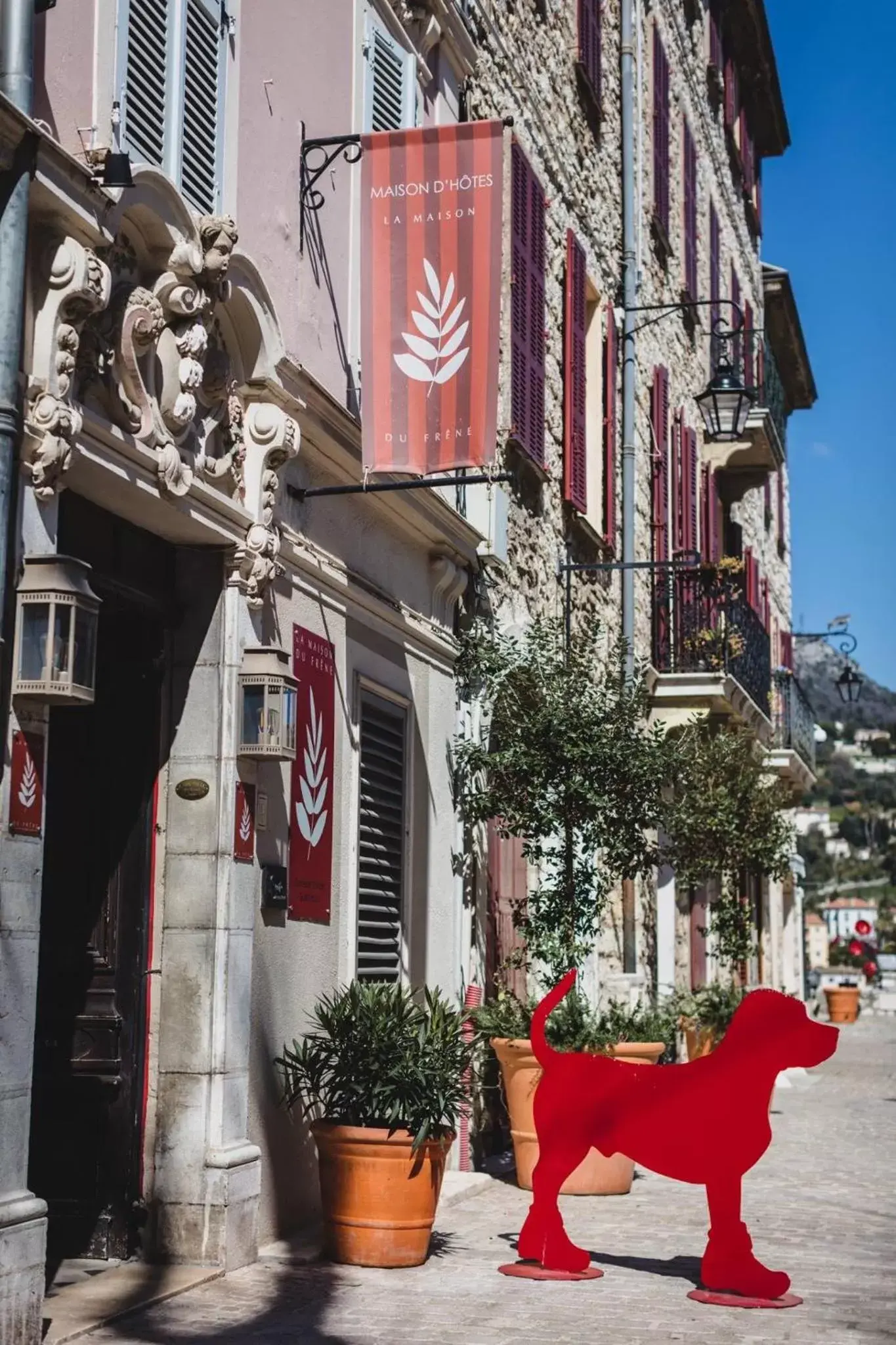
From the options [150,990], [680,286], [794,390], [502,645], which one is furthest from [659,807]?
[794,390]

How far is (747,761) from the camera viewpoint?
47.7 feet

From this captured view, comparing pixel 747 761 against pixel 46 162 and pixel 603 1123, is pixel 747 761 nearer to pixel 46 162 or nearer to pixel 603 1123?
pixel 603 1123

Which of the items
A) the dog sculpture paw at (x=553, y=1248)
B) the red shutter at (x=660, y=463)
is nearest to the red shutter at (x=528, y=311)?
the red shutter at (x=660, y=463)

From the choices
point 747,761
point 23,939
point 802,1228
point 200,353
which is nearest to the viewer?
point 23,939

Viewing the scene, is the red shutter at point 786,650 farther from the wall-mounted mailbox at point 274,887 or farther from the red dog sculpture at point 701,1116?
the red dog sculpture at point 701,1116

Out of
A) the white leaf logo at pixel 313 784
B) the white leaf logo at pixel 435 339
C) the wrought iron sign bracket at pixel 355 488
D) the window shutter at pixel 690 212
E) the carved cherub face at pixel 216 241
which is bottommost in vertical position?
the white leaf logo at pixel 313 784

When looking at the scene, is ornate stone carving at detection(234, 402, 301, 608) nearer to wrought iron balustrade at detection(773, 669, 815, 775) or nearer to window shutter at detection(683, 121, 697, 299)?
window shutter at detection(683, 121, 697, 299)

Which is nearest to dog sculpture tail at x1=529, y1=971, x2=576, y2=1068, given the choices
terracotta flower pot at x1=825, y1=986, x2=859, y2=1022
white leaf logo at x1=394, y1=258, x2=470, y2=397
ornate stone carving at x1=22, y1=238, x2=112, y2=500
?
white leaf logo at x1=394, y1=258, x2=470, y2=397

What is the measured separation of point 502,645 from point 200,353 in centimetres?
458

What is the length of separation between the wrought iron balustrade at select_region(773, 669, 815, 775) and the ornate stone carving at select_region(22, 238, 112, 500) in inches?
709

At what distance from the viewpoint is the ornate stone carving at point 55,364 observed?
18.5ft

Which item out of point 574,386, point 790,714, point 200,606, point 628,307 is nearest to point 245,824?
point 200,606

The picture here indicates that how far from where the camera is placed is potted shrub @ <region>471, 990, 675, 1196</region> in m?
9.80

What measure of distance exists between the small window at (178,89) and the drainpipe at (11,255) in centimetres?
100
